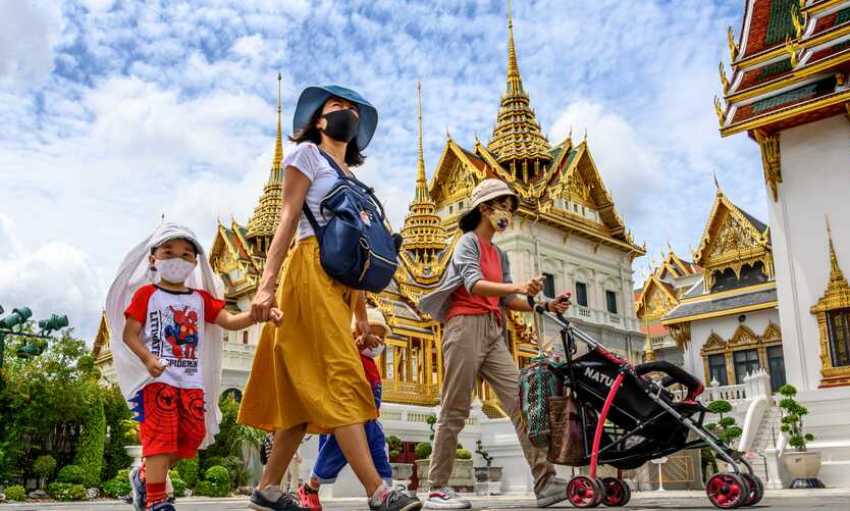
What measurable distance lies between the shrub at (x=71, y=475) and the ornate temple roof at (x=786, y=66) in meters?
13.1

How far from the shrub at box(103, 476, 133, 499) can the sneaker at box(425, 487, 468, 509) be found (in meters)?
11.5

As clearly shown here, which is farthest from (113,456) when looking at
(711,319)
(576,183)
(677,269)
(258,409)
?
(677,269)

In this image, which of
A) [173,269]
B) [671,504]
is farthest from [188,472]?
[173,269]

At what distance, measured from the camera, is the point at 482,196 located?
4.82m

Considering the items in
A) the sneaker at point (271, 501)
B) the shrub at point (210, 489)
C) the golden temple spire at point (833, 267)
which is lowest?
the shrub at point (210, 489)

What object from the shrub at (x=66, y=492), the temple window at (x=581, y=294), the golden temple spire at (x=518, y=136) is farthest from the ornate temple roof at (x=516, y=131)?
the shrub at (x=66, y=492)

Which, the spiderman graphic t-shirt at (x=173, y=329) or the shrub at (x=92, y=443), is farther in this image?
the shrub at (x=92, y=443)

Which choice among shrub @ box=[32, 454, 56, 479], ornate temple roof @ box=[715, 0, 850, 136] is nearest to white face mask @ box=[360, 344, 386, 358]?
shrub @ box=[32, 454, 56, 479]

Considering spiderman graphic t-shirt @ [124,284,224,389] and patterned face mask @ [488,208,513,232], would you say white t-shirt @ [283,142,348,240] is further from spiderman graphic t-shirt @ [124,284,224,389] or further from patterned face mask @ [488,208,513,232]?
patterned face mask @ [488,208,513,232]

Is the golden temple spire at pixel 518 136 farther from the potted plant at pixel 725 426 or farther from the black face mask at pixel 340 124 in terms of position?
the black face mask at pixel 340 124

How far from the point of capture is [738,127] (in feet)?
51.3

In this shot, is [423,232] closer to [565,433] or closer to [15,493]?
[15,493]

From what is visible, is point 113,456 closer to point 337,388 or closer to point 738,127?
point 738,127

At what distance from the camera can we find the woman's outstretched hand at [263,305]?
3.01m
